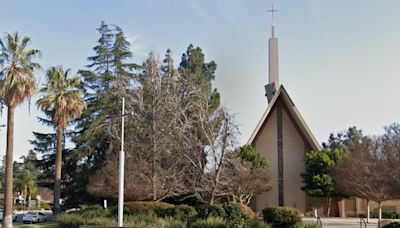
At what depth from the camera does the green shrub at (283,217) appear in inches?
890

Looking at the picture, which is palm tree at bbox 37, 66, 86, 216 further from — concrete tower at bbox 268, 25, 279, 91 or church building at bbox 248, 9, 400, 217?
concrete tower at bbox 268, 25, 279, 91

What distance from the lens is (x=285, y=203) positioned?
5672cm

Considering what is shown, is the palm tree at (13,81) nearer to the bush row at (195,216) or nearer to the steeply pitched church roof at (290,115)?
the bush row at (195,216)

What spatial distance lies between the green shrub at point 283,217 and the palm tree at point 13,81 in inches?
664

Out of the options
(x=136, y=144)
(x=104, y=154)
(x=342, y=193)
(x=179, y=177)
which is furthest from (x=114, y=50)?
(x=342, y=193)

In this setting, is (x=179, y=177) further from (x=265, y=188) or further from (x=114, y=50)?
(x=114, y=50)

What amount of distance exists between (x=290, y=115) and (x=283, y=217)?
122ft

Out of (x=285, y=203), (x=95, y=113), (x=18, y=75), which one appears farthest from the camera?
(x=285, y=203)

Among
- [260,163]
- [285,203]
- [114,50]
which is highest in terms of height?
[114,50]

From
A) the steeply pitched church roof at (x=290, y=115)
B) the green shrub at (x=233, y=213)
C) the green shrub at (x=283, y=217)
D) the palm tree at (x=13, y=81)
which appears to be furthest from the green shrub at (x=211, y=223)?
the steeply pitched church roof at (x=290, y=115)

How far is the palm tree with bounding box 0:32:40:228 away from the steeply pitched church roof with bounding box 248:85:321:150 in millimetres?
28409

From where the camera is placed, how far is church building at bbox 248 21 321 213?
187 feet

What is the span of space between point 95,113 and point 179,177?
16.6 metres

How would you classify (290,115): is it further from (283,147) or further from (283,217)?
(283,217)
